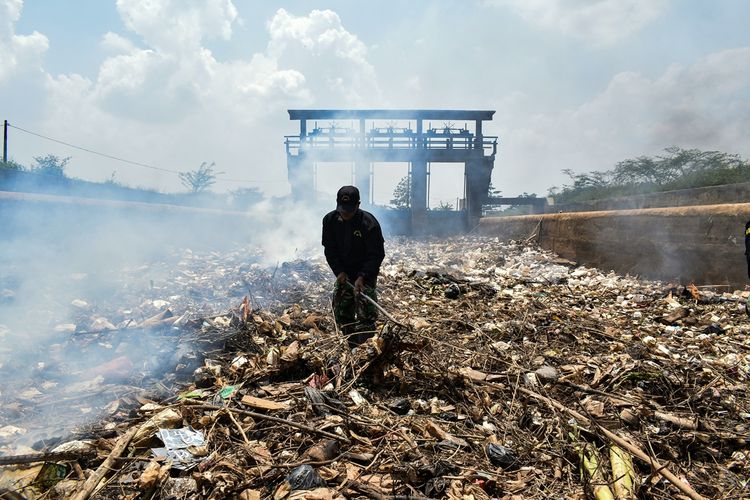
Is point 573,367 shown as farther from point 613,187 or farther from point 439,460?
point 613,187

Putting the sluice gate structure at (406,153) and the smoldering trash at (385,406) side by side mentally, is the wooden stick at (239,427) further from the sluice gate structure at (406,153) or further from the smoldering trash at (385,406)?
the sluice gate structure at (406,153)

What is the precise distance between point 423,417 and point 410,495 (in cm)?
64

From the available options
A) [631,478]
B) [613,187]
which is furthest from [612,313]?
[613,187]

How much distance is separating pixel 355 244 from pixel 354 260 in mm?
145

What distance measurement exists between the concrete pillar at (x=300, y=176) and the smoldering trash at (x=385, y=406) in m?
13.2

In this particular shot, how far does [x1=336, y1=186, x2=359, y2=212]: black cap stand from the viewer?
332 centimetres

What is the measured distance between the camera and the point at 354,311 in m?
3.65

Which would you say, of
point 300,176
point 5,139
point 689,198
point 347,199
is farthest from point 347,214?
point 5,139

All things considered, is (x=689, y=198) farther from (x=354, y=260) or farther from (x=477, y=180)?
(x=354, y=260)

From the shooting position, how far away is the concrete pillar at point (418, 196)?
17547mm

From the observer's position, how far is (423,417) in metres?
2.37

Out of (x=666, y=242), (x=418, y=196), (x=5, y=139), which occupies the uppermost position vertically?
(x=5, y=139)

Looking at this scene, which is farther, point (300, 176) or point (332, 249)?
point (300, 176)

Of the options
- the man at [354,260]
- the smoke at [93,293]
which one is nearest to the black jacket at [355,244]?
the man at [354,260]
